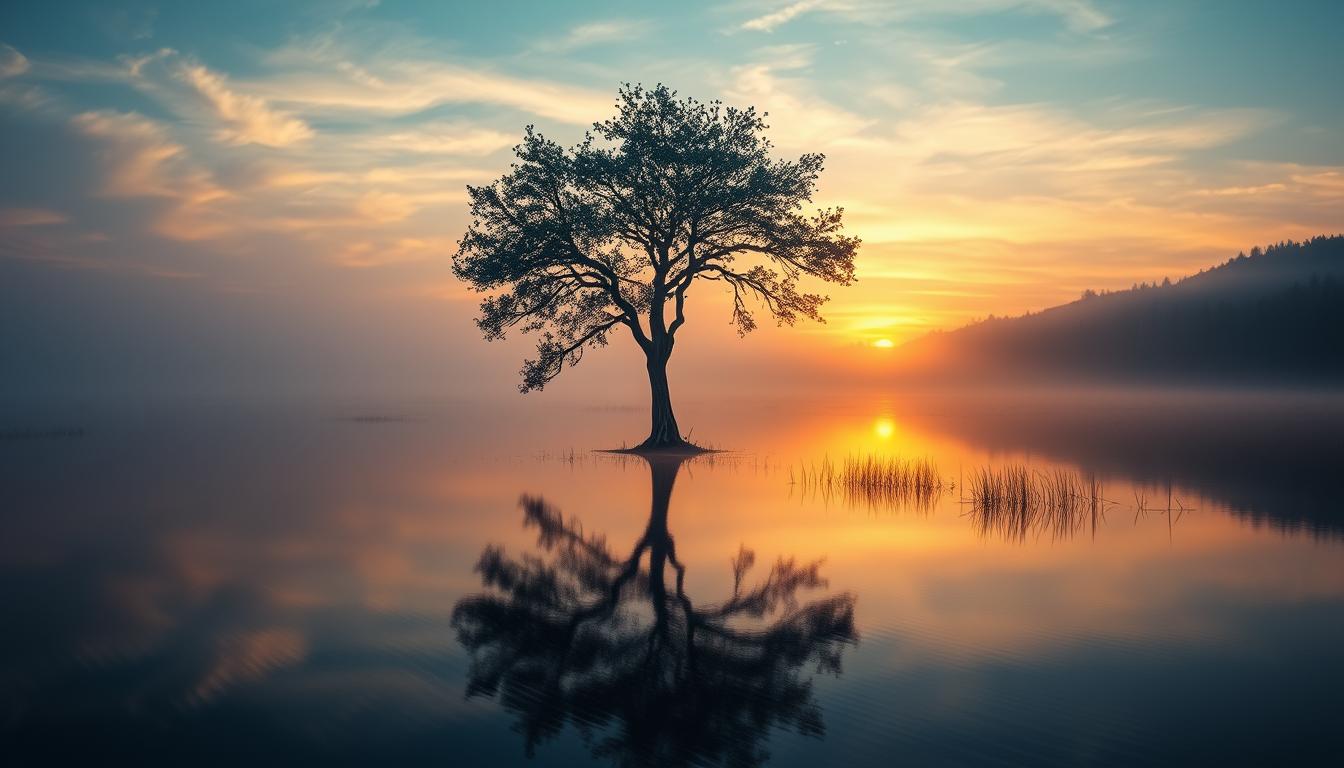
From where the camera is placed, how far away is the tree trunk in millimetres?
42219

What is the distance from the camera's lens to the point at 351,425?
6569 cm

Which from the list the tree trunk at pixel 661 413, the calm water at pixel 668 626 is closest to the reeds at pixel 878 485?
the calm water at pixel 668 626

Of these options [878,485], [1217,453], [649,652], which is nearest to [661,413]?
[878,485]

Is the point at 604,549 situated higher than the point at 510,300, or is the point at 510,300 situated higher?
the point at 510,300

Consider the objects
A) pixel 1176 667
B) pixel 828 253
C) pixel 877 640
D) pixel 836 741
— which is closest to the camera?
pixel 836 741

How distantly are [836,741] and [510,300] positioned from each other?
116 ft

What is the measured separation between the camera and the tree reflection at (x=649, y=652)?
25.6 feet

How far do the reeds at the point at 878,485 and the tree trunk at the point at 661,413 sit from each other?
12.0 metres

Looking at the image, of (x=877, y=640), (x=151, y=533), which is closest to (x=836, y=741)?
(x=877, y=640)

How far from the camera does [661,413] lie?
142 feet

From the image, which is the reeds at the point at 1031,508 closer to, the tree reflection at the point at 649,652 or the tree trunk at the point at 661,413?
the tree reflection at the point at 649,652

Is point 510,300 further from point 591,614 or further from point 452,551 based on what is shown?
point 591,614

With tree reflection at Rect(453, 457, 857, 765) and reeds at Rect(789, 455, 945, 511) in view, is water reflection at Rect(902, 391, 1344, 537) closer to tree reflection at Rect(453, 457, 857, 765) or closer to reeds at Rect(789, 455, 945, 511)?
reeds at Rect(789, 455, 945, 511)

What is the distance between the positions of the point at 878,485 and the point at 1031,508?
542 cm
